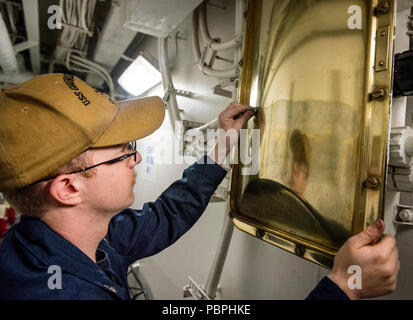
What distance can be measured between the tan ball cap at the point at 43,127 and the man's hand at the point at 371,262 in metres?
0.52

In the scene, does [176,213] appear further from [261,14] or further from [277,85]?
[261,14]

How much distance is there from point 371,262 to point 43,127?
633 millimetres

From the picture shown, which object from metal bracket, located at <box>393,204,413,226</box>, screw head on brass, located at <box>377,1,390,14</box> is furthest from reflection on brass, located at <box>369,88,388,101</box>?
metal bracket, located at <box>393,204,413,226</box>

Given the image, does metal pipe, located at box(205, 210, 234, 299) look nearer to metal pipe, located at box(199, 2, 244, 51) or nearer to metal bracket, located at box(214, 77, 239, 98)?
metal bracket, located at box(214, 77, 239, 98)

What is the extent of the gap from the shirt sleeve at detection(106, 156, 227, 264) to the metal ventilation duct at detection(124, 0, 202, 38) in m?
0.68

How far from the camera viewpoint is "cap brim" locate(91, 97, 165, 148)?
0.58 m

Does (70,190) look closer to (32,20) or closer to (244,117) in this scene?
(244,117)

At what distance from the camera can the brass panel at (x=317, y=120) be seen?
447 mm

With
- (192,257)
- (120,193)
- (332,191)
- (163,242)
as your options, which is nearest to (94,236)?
(120,193)

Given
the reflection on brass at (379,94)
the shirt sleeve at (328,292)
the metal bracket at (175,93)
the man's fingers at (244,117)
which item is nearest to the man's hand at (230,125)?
the man's fingers at (244,117)

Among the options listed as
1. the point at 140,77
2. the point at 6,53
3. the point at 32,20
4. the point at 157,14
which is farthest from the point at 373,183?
the point at 6,53

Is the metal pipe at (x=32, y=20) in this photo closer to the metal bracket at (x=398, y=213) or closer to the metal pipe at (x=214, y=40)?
the metal pipe at (x=214, y=40)
